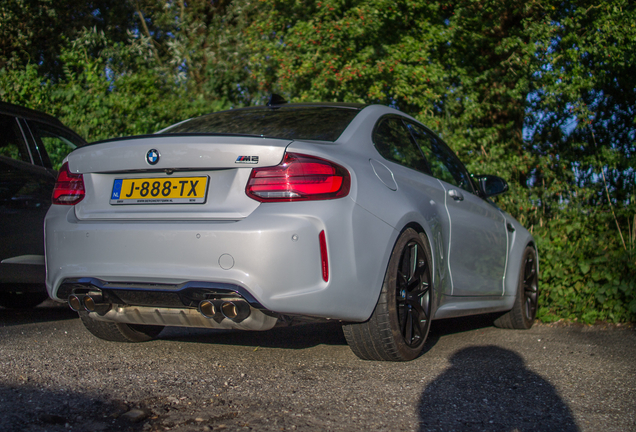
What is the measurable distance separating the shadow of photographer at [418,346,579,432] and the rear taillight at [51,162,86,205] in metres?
2.06

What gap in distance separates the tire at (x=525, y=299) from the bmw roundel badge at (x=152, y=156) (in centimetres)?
338

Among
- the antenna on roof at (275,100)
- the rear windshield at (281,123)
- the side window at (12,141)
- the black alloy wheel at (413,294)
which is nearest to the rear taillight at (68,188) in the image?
the rear windshield at (281,123)

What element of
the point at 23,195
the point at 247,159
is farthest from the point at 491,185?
the point at 23,195

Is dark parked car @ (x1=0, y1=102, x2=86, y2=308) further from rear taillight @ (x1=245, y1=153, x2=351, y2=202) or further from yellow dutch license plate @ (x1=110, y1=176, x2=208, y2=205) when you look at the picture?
rear taillight @ (x1=245, y1=153, x2=351, y2=202)

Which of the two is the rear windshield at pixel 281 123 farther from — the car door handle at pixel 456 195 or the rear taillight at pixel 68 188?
the car door handle at pixel 456 195

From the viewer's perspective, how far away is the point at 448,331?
530 cm

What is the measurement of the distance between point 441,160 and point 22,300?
3.96 metres

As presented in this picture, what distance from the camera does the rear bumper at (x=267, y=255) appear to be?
9.62 feet

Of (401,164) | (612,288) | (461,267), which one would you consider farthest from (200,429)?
(612,288)

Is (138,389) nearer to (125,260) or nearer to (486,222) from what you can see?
(125,260)

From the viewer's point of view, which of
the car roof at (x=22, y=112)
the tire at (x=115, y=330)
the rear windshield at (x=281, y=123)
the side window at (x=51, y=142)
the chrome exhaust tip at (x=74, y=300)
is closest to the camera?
the chrome exhaust tip at (x=74, y=300)

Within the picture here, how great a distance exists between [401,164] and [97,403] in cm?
215

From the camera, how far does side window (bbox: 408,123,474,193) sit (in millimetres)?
4473

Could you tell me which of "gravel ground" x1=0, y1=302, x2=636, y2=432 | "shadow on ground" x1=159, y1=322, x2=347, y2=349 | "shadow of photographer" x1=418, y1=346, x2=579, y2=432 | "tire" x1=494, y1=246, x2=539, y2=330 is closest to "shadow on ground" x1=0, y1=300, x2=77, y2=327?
"gravel ground" x1=0, y1=302, x2=636, y2=432
